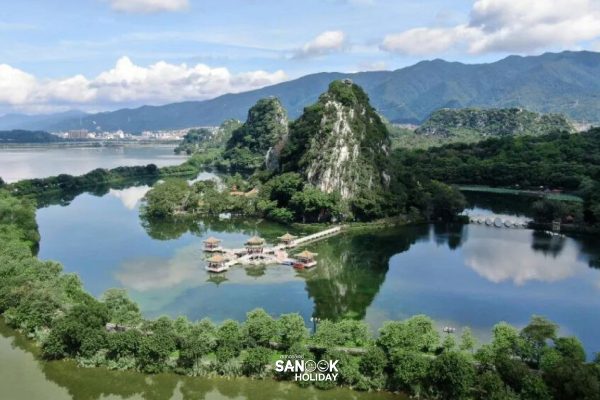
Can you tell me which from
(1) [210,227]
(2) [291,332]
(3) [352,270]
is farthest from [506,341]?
(1) [210,227]

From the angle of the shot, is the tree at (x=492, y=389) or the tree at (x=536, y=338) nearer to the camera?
the tree at (x=492, y=389)

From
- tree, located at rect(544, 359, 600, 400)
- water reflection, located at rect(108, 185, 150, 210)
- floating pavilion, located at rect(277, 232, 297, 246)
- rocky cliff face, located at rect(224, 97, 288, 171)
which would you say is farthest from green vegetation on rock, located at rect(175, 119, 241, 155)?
tree, located at rect(544, 359, 600, 400)

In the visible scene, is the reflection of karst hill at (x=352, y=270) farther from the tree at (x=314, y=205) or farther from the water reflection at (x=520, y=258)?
the water reflection at (x=520, y=258)

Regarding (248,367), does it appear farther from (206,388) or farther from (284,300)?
(284,300)

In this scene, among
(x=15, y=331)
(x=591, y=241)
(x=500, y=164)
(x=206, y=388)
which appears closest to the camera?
(x=206, y=388)

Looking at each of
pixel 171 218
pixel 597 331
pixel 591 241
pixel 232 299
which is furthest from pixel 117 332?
pixel 591 241

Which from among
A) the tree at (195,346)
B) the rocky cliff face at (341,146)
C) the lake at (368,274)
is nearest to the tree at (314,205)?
the lake at (368,274)

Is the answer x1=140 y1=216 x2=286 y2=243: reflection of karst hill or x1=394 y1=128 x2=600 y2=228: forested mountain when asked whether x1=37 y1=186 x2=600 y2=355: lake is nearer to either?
x1=140 y1=216 x2=286 y2=243: reflection of karst hill

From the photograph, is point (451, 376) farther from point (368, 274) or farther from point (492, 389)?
point (368, 274)
